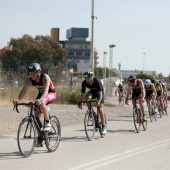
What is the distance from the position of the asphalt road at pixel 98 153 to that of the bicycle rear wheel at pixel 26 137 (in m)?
0.17

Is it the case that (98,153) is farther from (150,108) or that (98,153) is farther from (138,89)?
(150,108)

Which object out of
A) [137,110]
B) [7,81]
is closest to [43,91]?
[137,110]

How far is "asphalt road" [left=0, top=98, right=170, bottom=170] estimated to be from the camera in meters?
9.16

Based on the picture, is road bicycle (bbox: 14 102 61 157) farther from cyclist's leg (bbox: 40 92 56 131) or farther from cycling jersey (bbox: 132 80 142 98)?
cycling jersey (bbox: 132 80 142 98)

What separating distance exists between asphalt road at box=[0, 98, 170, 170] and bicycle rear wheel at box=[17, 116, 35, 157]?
0.17m

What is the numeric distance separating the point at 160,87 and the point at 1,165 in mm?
15146

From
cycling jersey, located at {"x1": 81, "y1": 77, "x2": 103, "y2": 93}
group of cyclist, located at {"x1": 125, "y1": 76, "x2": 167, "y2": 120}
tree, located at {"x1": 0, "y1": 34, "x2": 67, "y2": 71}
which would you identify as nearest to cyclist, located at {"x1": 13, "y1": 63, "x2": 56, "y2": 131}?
cycling jersey, located at {"x1": 81, "y1": 77, "x2": 103, "y2": 93}

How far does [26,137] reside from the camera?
10.0m

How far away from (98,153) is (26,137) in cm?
172

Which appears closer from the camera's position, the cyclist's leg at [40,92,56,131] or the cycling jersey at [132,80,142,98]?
the cyclist's leg at [40,92,56,131]

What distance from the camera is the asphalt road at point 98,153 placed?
9164mm

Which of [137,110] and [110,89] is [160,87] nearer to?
[137,110]

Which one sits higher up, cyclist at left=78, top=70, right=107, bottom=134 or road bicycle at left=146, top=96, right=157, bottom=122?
cyclist at left=78, top=70, right=107, bottom=134

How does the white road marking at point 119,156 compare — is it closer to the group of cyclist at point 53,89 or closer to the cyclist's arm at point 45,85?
the group of cyclist at point 53,89
